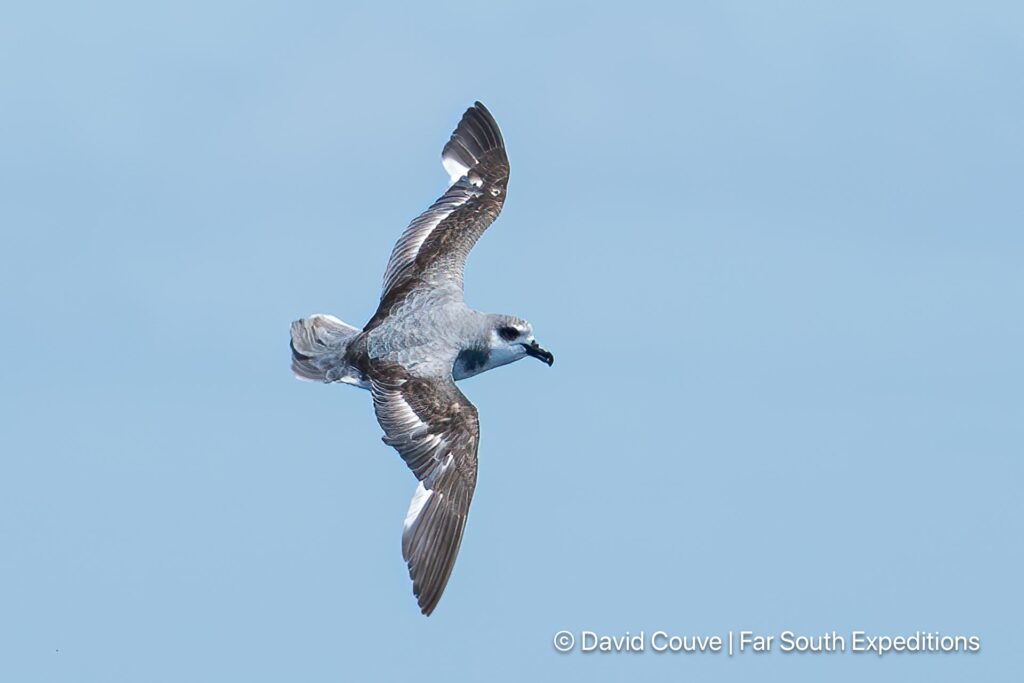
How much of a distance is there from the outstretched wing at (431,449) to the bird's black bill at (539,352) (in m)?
1.84

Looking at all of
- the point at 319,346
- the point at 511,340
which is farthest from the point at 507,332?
the point at 319,346

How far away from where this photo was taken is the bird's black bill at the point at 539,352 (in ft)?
96.7

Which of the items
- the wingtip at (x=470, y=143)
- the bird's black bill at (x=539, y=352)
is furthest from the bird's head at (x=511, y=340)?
the wingtip at (x=470, y=143)

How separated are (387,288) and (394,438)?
382 centimetres

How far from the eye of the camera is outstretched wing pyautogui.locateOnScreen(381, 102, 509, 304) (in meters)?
30.8

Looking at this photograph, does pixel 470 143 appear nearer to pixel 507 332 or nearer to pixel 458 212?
pixel 458 212

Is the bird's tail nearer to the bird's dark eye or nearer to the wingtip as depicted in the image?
the bird's dark eye

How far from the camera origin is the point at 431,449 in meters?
27.4

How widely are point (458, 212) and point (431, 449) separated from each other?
6.11 meters

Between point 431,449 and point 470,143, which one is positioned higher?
point 470,143

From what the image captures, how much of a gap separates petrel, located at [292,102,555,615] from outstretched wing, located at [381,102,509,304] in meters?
0.02

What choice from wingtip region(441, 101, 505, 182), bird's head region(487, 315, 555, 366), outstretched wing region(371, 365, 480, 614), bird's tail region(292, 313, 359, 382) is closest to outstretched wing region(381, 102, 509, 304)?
wingtip region(441, 101, 505, 182)

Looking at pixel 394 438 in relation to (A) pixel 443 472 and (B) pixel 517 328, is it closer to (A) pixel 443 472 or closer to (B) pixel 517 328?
(A) pixel 443 472

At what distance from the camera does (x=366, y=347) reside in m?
28.7
